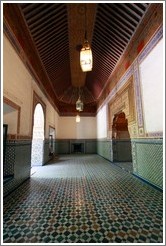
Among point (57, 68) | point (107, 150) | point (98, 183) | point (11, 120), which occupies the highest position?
point (57, 68)

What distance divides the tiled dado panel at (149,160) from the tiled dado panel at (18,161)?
9.22 feet

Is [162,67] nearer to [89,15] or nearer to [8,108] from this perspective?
[89,15]

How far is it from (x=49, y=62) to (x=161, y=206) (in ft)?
16.5

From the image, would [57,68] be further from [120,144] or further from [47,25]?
[120,144]

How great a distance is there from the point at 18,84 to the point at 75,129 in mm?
7722

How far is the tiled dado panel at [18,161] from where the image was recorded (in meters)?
2.78

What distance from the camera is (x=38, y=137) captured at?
5.82m

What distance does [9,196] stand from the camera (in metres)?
2.56

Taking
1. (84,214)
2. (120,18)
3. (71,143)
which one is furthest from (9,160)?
(71,143)

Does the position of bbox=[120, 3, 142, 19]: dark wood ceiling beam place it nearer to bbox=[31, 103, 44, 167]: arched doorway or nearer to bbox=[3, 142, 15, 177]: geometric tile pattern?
bbox=[3, 142, 15, 177]: geometric tile pattern

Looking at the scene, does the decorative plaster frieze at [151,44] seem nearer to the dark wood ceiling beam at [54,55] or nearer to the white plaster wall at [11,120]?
the dark wood ceiling beam at [54,55]

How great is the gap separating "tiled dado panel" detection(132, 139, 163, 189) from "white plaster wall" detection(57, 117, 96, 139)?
22.7 feet

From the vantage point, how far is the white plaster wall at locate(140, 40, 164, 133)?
8.77ft

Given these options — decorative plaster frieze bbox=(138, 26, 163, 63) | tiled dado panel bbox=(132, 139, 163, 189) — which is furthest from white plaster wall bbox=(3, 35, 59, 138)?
tiled dado panel bbox=(132, 139, 163, 189)
